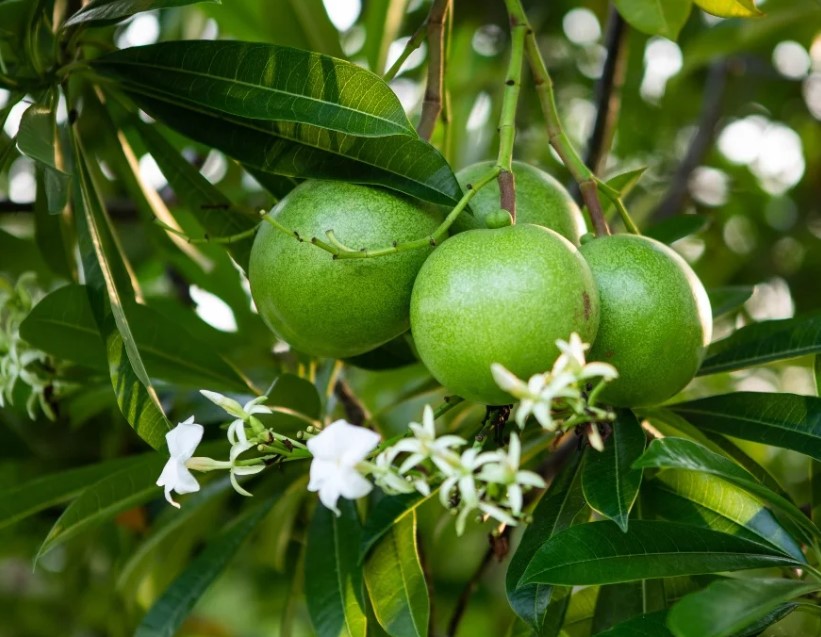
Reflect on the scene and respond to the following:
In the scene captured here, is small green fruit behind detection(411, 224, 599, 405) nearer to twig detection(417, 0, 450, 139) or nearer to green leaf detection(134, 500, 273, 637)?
twig detection(417, 0, 450, 139)

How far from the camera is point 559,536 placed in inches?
39.9

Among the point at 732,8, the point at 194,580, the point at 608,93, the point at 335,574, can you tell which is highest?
→ the point at 732,8

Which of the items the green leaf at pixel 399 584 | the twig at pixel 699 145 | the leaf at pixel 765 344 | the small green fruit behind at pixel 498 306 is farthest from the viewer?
the twig at pixel 699 145

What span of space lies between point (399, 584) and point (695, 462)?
0.47 meters

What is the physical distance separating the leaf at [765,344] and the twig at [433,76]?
553mm

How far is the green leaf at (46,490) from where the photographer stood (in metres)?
1.37

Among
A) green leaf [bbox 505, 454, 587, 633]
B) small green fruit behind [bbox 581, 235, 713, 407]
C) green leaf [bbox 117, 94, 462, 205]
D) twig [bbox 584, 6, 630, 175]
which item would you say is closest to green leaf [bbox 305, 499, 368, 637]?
green leaf [bbox 505, 454, 587, 633]

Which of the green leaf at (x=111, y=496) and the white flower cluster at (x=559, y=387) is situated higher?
the white flower cluster at (x=559, y=387)

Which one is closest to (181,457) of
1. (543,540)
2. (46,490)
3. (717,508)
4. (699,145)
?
(543,540)

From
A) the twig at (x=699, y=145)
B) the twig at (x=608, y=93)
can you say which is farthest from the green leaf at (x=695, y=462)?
the twig at (x=699, y=145)

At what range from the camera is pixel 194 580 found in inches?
58.9

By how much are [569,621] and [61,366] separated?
2.94ft

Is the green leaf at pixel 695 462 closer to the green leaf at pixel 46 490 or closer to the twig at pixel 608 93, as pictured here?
the green leaf at pixel 46 490

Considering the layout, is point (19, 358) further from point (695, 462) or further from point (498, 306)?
point (695, 462)
